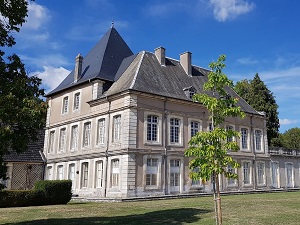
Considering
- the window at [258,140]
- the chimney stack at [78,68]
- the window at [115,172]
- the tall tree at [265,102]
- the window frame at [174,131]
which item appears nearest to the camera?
the window at [115,172]

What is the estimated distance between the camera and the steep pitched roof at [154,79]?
69.3 ft

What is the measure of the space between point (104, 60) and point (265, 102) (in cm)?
2136

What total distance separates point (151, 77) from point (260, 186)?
528 inches

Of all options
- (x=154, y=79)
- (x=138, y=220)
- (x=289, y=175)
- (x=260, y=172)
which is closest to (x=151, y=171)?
(x=154, y=79)

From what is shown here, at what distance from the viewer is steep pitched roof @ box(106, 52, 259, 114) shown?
2111cm

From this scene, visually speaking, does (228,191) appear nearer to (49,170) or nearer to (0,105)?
(49,170)

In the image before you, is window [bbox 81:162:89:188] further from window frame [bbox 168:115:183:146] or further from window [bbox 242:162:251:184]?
window [bbox 242:162:251:184]

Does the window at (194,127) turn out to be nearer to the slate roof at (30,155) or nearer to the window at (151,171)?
the window at (151,171)

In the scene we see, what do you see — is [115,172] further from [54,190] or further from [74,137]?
[74,137]

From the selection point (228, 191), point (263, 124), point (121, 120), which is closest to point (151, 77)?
point (121, 120)

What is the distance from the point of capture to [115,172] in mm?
20094

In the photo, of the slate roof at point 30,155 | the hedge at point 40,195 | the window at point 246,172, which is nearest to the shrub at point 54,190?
the hedge at point 40,195

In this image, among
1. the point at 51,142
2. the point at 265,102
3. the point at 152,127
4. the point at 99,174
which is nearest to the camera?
the point at 152,127

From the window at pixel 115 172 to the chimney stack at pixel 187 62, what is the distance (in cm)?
987
